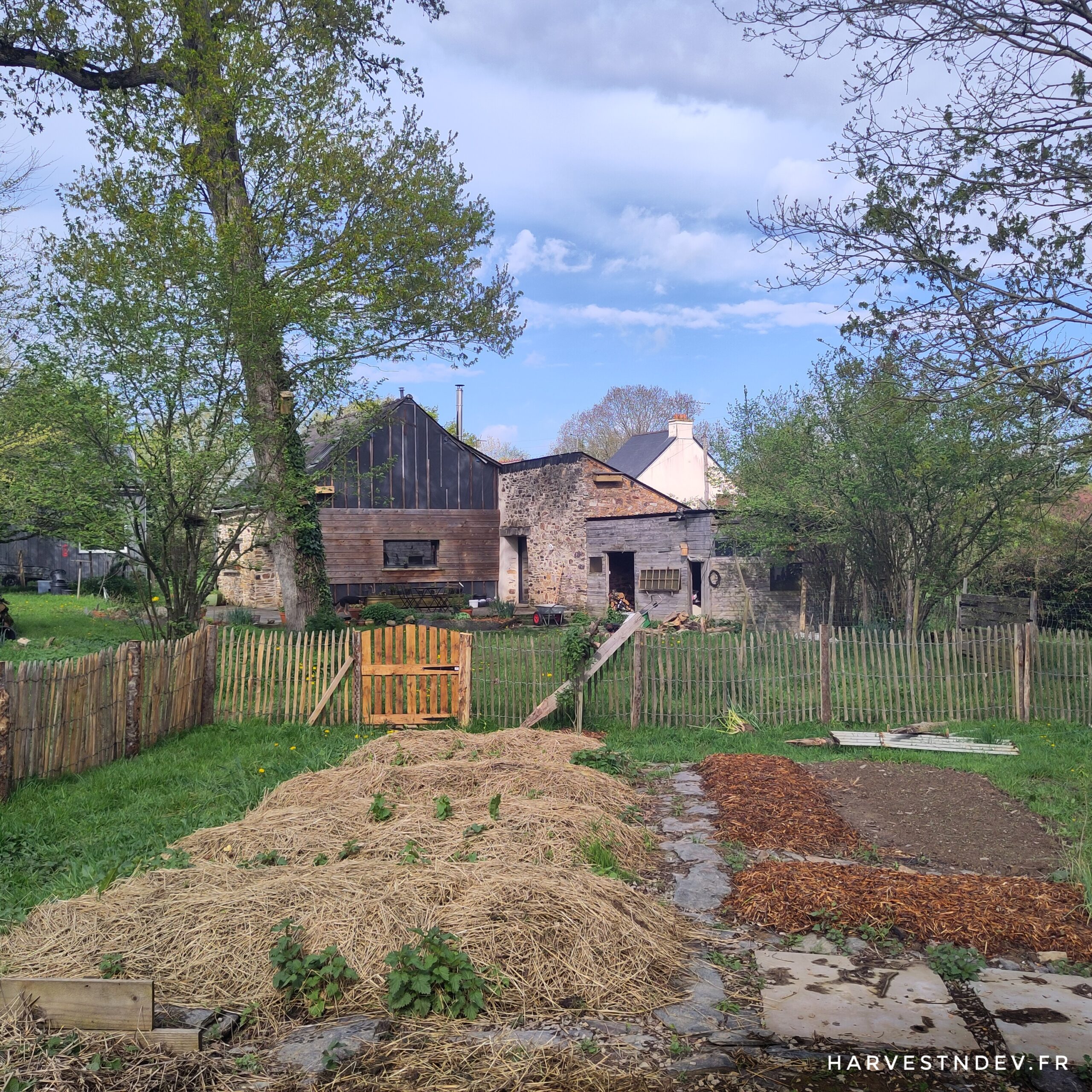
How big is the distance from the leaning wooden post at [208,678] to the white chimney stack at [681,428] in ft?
96.6

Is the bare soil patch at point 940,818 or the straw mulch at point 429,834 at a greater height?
the straw mulch at point 429,834

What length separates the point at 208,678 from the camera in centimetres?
1102

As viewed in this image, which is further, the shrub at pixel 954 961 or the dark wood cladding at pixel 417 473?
the dark wood cladding at pixel 417 473

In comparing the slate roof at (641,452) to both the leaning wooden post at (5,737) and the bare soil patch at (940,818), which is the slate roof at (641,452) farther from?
the leaning wooden post at (5,737)

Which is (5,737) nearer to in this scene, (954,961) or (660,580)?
(954,961)

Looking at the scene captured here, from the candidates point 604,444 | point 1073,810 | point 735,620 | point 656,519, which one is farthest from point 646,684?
point 604,444

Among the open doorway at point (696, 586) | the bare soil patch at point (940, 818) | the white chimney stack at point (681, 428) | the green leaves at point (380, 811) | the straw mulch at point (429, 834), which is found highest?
the white chimney stack at point (681, 428)

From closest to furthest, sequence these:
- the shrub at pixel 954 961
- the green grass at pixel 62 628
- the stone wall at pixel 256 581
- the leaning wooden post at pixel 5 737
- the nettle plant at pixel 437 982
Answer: the nettle plant at pixel 437 982 → the shrub at pixel 954 961 → the leaning wooden post at pixel 5 737 → the green grass at pixel 62 628 → the stone wall at pixel 256 581

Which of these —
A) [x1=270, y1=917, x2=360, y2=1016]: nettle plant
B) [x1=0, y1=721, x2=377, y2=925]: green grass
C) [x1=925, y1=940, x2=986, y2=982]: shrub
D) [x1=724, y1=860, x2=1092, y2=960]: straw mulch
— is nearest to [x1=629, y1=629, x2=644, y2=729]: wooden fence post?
[x1=0, y1=721, x2=377, y2=925]: green grass

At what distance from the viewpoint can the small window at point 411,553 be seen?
2748 cm

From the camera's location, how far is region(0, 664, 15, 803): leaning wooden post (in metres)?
7.43

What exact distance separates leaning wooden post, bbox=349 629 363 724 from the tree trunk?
8.68 feet

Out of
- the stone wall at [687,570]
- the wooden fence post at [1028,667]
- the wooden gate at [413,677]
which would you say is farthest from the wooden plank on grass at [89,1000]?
the stone wall at [687,570]

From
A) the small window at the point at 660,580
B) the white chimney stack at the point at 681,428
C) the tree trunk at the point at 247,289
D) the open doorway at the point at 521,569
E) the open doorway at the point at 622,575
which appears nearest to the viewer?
the tree trunk at the point at 247,289
